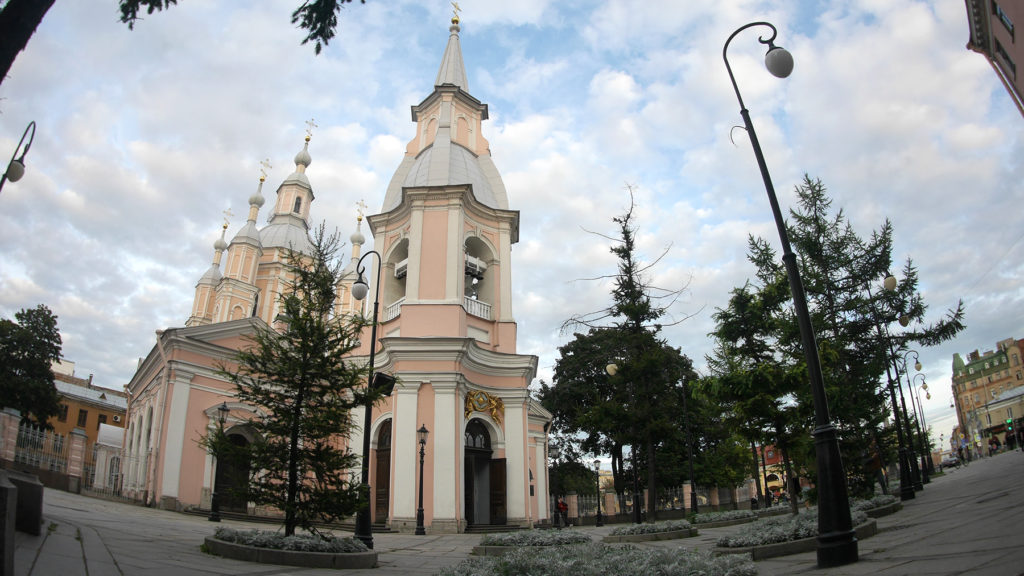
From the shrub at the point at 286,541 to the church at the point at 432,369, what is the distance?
9.38 metres

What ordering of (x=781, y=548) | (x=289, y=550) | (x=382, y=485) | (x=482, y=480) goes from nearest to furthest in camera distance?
(x=781, y=548)
(x=289, y=550)
(x=382, y=485)
(x=482, y=480)

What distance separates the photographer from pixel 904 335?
22.9m

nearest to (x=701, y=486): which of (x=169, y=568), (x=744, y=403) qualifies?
(x=744, y=403)

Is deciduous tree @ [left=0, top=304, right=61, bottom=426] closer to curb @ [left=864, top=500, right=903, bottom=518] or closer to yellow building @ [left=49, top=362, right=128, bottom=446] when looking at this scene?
yellow building @ [left=49, top=362, right=128, bottom=446]

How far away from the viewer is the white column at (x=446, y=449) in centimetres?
1997

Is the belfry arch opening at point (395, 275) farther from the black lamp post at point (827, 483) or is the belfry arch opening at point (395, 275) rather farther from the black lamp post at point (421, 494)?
the black lamp post at point (827, 483)

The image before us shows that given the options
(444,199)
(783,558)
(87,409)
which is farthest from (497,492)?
(87,409)

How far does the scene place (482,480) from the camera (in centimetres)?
2256

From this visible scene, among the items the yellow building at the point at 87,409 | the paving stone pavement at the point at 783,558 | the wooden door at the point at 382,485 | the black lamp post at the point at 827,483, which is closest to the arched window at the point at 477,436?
the wooden door at the point at 382,485

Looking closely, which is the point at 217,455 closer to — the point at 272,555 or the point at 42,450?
the point at 272,555

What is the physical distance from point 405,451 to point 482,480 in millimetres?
3673

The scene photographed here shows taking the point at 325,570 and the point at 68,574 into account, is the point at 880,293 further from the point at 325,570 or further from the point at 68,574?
the point at 68,574

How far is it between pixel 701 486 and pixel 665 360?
2420 centimetres

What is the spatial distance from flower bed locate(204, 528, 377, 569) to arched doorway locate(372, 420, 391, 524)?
11.5 metres
